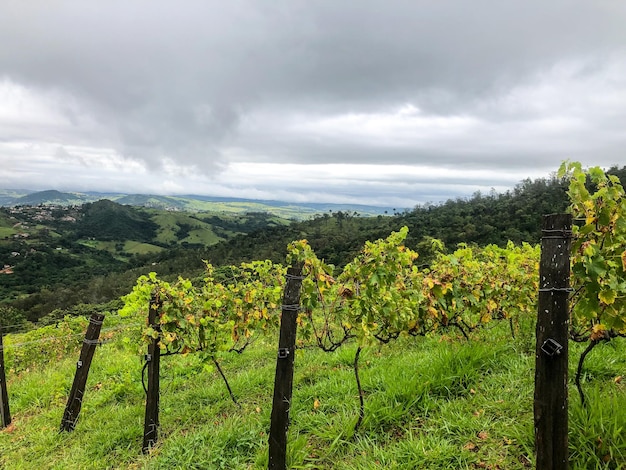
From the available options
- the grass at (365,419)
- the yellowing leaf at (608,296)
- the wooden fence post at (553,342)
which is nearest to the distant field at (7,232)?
the grass at (365,419)

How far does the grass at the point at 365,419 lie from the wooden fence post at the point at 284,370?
0.74 ft

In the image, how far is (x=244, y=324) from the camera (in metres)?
5.40

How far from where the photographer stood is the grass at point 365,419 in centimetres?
339

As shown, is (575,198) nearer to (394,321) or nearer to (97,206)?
(394,321)

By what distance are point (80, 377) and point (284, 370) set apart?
389cm

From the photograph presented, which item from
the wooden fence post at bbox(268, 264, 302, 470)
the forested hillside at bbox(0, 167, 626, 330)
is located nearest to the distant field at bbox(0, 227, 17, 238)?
the forested hillside at bbox(0, 167, 626, 330)

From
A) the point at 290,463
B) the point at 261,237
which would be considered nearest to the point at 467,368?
the point at 290,463

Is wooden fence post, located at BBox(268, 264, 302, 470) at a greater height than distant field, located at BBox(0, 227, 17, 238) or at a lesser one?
greater

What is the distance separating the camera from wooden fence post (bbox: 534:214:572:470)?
2607mm

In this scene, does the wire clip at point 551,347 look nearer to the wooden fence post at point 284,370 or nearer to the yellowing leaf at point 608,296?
the yellowing leaf at point 608,296

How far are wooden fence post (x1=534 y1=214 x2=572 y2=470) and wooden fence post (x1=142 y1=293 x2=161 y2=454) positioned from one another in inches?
168

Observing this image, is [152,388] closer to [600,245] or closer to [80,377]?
[80,377]

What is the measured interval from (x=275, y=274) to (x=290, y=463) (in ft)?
9.18

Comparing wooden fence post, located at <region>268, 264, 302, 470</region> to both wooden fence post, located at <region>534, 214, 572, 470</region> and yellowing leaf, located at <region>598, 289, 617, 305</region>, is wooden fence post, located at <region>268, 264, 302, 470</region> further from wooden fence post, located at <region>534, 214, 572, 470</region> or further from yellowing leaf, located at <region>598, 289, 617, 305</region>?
yellowing leaf, located at <region>598, 289, 617, 305</region>
